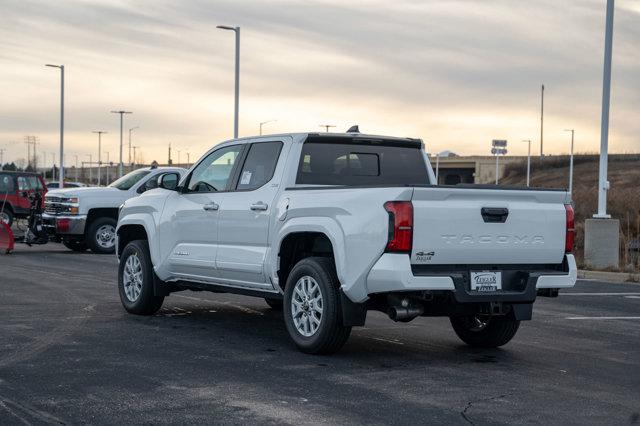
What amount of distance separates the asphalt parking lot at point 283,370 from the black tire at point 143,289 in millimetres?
133

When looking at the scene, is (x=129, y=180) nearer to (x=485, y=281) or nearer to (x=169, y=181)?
(x=169, y=181)

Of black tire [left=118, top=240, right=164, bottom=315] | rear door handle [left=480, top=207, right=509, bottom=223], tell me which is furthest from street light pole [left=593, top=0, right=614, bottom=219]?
rear door handle [left=480, top=207, right=509, bottom=223]

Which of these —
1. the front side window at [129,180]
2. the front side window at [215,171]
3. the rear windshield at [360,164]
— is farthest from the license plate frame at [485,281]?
the front side window at [129,180]

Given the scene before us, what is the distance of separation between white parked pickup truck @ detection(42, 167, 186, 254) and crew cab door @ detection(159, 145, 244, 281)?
40.7 feet

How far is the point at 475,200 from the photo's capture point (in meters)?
8.46

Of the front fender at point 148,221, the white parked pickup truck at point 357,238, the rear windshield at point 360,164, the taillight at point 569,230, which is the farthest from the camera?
the front fender at point 148,221

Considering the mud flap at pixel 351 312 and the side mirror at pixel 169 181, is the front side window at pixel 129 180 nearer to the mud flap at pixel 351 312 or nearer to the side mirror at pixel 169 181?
the side mirror at pixel 169 181

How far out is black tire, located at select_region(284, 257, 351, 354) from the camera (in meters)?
8.68

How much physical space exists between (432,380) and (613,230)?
13.8m

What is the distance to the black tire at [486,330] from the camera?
9.62 meters

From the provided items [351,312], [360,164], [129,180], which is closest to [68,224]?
[129,180]

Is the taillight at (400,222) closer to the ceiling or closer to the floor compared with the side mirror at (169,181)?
closer to the floor

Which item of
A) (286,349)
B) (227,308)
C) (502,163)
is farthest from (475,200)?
(502,163)

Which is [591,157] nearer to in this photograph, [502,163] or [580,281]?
[502,163]
